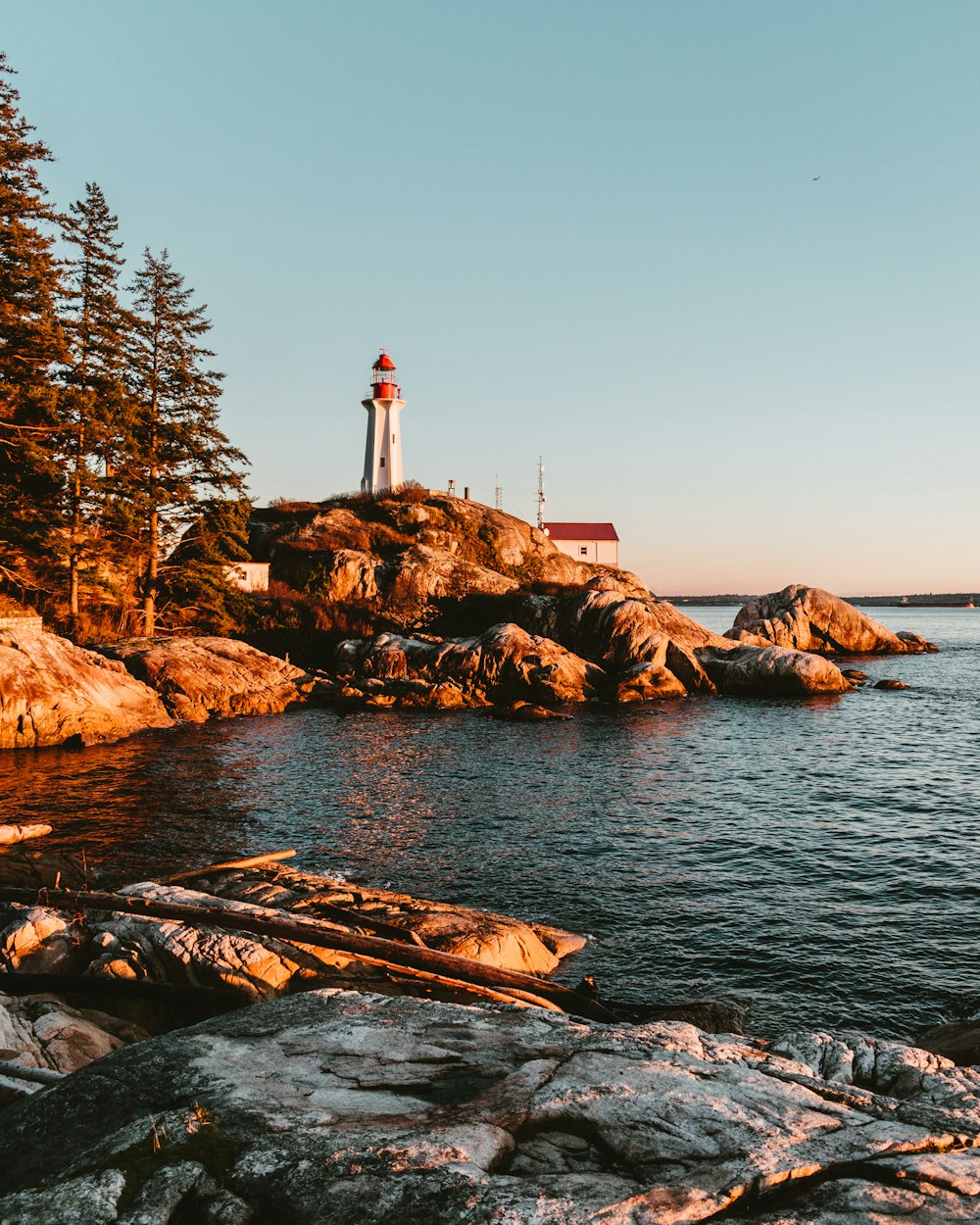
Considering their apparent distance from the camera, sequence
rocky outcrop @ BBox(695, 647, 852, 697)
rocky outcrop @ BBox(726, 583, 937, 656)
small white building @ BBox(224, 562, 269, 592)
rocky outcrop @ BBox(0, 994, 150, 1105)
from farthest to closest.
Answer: rocky outcrop @ BBox(726, 583, 937, 656), small white building @ BBox(224, 562, 269, 592), rocky outcrop @ BBox(695, 647, 852, 697), rocky outcrop @ BBox(0, 994, 150, 1105)

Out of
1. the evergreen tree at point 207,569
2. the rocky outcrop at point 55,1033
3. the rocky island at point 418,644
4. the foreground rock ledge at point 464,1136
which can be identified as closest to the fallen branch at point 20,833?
the rocky outcrop at point 55,1033

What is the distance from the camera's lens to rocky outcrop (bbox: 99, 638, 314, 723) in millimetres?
35375

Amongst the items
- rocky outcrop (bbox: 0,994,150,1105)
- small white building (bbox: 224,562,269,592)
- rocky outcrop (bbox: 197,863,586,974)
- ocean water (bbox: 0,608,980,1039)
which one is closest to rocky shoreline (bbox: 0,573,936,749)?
ocean water (bbox: 0,608,980,1039)

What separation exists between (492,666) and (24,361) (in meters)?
25.9

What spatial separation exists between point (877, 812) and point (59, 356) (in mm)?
35630

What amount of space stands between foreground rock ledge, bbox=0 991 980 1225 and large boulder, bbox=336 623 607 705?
37279mm

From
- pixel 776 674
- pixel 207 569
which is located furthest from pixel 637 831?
pixel 207 569

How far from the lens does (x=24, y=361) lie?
112 feet

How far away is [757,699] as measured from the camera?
46.1 meters

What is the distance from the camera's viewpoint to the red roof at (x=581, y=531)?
96.1 metres

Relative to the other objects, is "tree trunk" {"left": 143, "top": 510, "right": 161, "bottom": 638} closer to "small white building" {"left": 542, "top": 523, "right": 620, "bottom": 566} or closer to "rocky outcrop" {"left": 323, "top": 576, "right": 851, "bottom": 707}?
"rocky outcrop" {"left": 323, "top": 576, "right": 851, "bottom": 707}

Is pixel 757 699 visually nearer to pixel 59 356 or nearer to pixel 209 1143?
pixel 59 356

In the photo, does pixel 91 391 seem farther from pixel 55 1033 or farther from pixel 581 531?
pixel 581 531

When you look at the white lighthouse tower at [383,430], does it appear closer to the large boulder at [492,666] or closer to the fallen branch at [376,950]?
the large boulder at [492,666]
